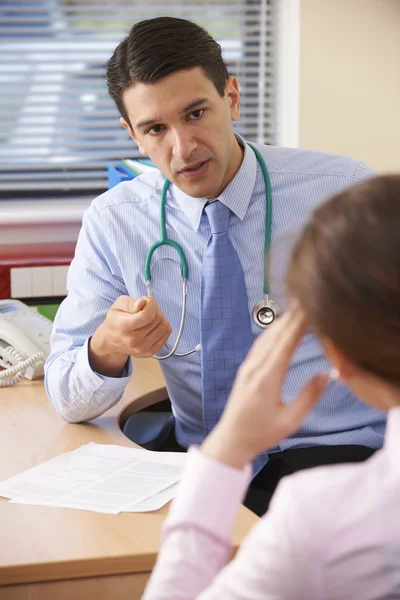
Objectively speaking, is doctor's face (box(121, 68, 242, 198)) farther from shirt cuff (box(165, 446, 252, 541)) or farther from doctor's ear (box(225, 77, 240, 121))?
shirt cuff (box(165, 446, 252, 541))

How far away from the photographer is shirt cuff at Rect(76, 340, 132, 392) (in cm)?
160

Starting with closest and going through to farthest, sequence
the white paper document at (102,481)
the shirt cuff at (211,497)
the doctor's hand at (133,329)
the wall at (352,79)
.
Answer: the shirt cuff at (211,497), the white paper document at (102,481), the doctor's hand at (133,329), the wall at (352,79)

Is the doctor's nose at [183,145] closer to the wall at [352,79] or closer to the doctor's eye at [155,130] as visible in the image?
the doctor's eye at [155,130]

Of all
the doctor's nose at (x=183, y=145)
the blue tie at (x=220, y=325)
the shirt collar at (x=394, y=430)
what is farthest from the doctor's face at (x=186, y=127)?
the shirt collar at (x=394, y=430)

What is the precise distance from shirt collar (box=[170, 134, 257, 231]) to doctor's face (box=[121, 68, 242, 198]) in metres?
0.03

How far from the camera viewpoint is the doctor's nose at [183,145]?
5.29ft

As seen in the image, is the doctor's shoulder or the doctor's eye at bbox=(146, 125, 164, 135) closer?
the doctor's eye at bbox=(146, 125, 164, 135)

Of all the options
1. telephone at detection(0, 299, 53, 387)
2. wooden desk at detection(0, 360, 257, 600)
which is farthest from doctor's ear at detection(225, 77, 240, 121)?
wooden desk at detection(0, 360, 257, 600)

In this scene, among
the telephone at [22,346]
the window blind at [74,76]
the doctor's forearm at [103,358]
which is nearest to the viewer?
the doctor's forearm at [103,358]

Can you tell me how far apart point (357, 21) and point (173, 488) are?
5.81 feet

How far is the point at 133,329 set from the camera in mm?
1478

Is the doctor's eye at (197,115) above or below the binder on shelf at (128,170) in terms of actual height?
above

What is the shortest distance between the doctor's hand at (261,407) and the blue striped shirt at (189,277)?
0.79 meters

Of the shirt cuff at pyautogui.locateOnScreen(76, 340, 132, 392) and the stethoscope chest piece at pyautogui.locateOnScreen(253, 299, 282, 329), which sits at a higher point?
the stethoscope chest piece at pyautogui.locateOnScreen(253, 299, 282, 329)
